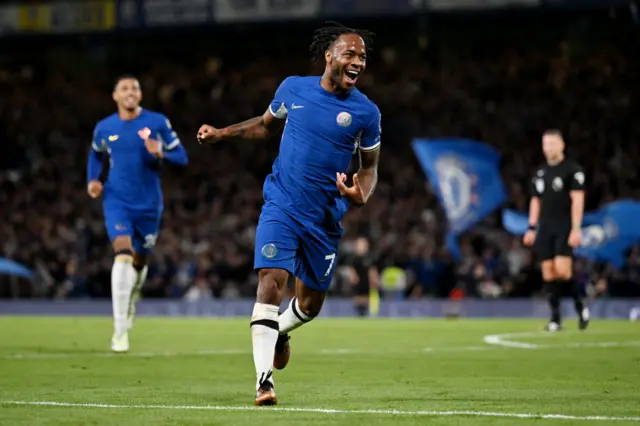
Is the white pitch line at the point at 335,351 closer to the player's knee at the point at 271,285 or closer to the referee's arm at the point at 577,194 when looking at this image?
the referee's arm at the point at 577,194

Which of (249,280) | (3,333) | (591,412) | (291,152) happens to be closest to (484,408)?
(591,412)

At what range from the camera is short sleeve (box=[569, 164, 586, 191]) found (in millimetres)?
17188

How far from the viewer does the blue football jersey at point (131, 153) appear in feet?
45.4

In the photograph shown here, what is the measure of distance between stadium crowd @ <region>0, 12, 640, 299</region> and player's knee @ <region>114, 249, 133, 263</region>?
44.2 feet

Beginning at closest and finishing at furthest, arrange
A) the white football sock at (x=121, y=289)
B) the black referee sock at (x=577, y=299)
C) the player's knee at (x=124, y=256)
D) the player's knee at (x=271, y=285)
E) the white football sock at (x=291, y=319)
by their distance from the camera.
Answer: the player's knee at (x=271, y=285) < the white football sock at (x=291, y=319) < the white football sock at (x=121, y=289) < the player's knee at (x=124, y=256) < the black referee sock at (x=577, y=299)

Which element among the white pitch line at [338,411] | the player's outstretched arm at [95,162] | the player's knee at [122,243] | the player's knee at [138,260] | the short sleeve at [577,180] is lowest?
the white pitch line at [338,411]

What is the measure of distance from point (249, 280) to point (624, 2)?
11.7 meters

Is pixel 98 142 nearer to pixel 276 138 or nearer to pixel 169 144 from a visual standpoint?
pixel 169 144

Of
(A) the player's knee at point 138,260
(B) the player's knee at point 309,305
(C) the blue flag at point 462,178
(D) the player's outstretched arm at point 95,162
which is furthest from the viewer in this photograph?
(C) the blue flag at point 462,178

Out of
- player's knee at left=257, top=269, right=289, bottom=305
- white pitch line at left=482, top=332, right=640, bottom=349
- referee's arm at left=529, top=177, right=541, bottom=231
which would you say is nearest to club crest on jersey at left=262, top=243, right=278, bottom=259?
player's knee at left=257, top=269, right=289, bottom=305

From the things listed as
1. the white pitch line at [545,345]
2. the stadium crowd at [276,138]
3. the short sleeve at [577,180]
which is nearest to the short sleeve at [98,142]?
the white pitch line at [545,345]

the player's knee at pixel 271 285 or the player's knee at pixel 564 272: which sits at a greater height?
the player's knee at pixel 271 285

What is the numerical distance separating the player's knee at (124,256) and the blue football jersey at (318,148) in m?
5.30

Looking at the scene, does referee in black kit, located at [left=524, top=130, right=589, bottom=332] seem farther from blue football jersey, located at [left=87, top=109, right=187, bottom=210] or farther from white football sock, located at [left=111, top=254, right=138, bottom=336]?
white football sock, located at [left=111, top=254, right=138, bottom=336]
